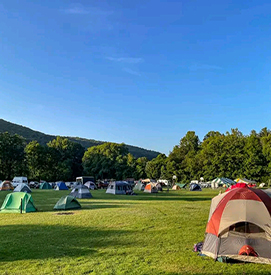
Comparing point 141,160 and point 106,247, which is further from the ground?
point 141,160

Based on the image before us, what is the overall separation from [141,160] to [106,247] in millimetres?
85037

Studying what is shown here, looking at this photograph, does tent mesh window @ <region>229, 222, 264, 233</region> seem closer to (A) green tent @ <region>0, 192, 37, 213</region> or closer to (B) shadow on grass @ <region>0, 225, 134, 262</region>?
(B) shadow on grass @ <region>0, 225, 134, 262</region>

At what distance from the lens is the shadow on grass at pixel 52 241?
8.10 meters

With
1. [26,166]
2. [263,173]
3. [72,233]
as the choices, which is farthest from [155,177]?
[72,233]

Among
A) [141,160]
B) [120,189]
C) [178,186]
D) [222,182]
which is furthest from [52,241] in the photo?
[141,160]

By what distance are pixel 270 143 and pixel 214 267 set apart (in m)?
61.7

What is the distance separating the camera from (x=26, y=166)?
2648 inches

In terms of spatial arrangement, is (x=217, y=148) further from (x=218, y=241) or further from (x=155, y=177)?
(x=218, y=241)

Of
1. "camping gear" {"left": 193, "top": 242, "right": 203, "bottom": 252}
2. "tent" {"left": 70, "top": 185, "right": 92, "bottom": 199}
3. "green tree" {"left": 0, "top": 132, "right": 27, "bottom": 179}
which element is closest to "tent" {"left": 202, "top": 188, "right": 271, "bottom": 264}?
"camping gear" {"left": 193, "top": 242, "right": 203, "bottom": 252}

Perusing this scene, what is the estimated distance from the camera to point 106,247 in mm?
8695

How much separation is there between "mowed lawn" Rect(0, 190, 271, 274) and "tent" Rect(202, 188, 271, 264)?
1.40 feet

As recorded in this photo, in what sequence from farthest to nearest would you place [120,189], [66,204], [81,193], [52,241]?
1. [120,189]
2. [81,193]
3. [66,204]
4. [52,241]

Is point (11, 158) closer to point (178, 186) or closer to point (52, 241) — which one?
point (178, 186)

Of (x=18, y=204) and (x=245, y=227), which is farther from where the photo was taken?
(x=18, y=204)
